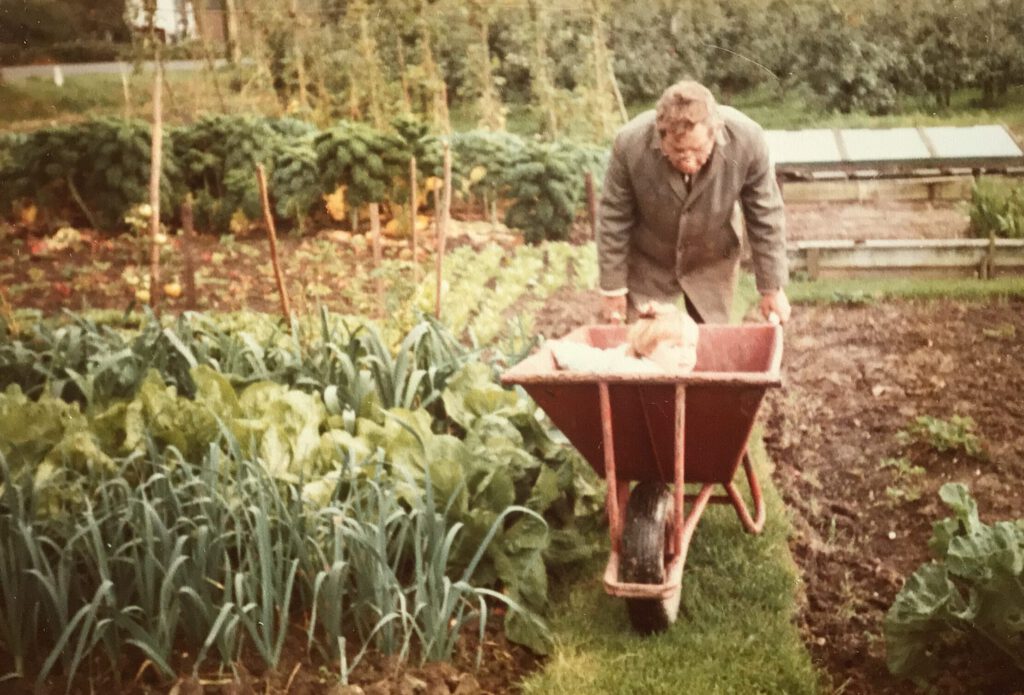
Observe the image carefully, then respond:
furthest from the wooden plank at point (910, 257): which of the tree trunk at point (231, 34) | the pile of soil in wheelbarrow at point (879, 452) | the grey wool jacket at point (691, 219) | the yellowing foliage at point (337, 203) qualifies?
the tree trunk at point (231, 34)

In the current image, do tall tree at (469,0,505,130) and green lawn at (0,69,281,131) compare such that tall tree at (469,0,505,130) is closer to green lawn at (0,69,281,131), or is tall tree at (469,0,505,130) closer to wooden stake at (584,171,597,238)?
wooden stake at (584,171,597,238)

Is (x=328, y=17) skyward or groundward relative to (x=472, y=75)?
skyward

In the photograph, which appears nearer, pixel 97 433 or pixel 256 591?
pixel 256 591

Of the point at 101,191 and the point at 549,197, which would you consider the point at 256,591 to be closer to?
the point at 101,191

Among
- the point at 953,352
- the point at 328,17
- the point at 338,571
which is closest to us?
the point at 338,571

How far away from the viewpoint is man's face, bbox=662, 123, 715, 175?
103 inches

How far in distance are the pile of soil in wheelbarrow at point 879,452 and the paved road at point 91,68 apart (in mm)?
3119

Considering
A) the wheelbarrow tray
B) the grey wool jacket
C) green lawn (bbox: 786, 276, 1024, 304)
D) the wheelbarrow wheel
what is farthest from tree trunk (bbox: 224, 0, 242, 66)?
the wheelbarrow wheel

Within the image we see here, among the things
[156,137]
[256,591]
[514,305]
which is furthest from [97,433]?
[514,305]

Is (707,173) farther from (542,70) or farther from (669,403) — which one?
(542,70)

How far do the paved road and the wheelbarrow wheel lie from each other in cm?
283

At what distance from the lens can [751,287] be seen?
474 centimetres

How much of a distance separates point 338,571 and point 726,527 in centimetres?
140

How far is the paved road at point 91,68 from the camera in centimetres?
343
